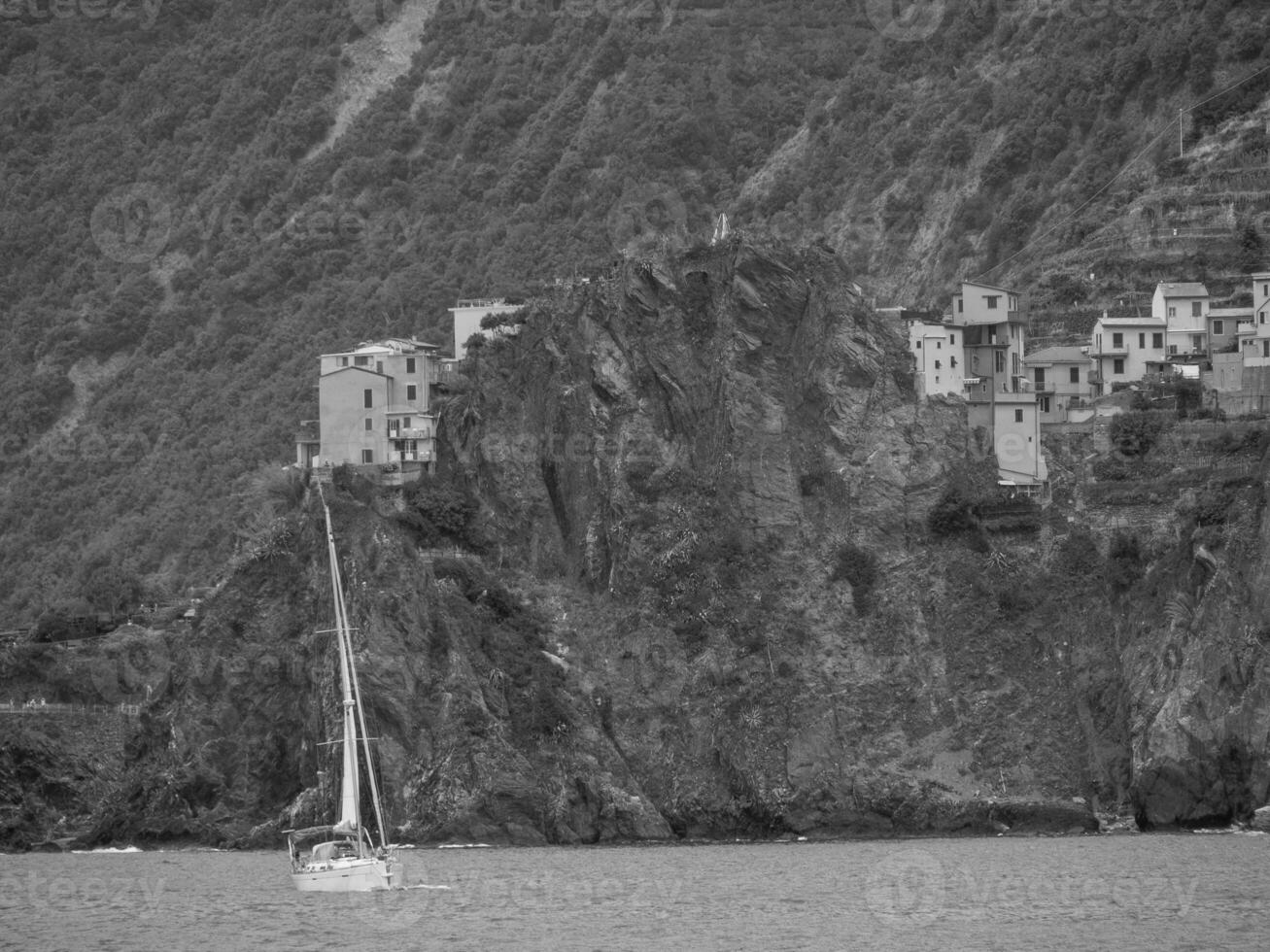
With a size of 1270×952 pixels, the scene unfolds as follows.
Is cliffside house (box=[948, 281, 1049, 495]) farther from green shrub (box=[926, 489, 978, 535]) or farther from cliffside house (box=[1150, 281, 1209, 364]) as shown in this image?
cliffside house (box=[1150, 281, 1209, 364])

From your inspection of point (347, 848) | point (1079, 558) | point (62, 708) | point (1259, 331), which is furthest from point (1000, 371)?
point (62, 708)

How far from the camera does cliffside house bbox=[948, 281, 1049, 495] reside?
386 feet

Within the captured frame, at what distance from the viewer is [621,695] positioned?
367ft

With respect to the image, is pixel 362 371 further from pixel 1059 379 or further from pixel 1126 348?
pixel 1126 348

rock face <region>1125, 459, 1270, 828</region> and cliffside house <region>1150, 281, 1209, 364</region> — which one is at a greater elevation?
cliffside house <region>1150, 281, 1209, 364</region>

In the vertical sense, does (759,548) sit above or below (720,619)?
above

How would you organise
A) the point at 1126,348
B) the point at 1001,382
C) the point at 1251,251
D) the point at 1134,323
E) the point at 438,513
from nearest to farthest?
the point at 438,513, the point at 1001,382, the point at 1126,348, the point at 1134,323, the point at 1251,251

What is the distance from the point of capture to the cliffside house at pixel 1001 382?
11756 cm

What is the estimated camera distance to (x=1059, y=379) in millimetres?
124250

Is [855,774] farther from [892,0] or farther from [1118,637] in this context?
[892,0]

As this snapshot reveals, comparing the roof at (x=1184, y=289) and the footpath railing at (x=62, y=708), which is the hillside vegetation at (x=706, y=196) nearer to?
the roof at (x=1184, y=289)

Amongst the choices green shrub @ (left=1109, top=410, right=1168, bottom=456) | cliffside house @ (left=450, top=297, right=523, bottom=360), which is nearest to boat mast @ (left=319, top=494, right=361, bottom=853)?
cliffside house @ (left=450, top=297, right=523, bottom=360)

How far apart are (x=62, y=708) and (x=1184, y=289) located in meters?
51.2

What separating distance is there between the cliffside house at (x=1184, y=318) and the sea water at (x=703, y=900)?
95.7 feet
